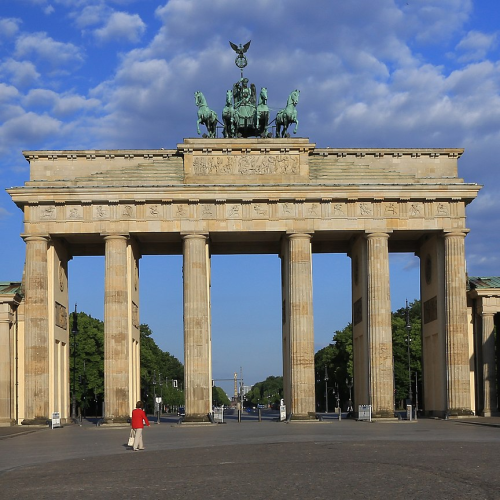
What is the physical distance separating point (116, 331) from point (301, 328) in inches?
465

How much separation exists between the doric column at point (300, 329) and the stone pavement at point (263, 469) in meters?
23.4

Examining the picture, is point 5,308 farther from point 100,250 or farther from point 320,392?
point 320,392

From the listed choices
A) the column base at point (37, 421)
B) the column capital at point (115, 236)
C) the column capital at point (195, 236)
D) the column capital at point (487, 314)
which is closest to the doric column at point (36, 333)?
the column base at point (37, 421)

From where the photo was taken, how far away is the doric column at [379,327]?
60375 millimetres

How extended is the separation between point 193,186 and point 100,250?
10045 mm

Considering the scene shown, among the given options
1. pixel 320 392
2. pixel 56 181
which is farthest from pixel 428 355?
pixel 320 392

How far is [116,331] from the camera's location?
6000cm

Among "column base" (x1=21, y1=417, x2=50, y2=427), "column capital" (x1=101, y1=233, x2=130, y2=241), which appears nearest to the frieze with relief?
"column capital" (x1=101, y1=233, x2=130, y2=241)

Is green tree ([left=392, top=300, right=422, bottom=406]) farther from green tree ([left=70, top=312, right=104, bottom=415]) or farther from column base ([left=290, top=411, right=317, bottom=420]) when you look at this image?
column base ([left=290, top=411, right=317, bottom=420])

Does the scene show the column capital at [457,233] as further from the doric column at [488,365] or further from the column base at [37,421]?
the column base at [37,421]

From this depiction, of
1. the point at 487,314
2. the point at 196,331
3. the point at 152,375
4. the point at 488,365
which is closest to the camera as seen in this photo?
the point at 196,331

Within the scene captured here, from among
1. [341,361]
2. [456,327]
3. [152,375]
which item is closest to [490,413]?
[456,327]

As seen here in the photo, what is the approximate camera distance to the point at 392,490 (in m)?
18.3

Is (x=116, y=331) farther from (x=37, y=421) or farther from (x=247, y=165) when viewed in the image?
Answer: (x=247, y=165)
